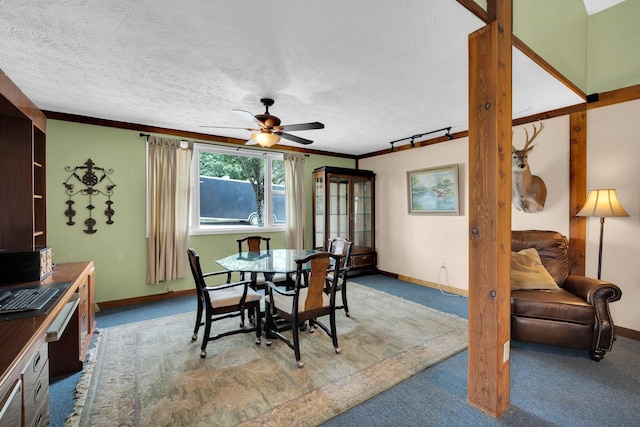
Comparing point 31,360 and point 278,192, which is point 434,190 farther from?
point 31,360

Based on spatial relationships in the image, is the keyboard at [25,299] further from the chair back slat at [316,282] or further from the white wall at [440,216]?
the white wall at [440,216]

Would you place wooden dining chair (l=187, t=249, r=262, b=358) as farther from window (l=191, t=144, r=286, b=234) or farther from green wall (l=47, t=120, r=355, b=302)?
window (l=191, t=144, r=286, b=234)

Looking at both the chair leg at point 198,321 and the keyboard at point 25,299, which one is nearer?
the keyboard at point 25,299

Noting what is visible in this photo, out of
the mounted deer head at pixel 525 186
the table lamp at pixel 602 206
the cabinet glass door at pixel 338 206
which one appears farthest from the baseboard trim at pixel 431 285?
the table lamp at pixel 602 206

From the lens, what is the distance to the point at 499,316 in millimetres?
1674

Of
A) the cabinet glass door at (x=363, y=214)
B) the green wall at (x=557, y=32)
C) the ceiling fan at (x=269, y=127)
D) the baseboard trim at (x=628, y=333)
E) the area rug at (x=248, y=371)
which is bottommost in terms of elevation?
the area rug at (x=248, y=371)

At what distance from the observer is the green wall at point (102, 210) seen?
347 cm

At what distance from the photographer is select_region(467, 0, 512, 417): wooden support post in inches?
64.7

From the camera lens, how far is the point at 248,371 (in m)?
2.28

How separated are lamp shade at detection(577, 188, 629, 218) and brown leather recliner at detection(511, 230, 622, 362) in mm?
645

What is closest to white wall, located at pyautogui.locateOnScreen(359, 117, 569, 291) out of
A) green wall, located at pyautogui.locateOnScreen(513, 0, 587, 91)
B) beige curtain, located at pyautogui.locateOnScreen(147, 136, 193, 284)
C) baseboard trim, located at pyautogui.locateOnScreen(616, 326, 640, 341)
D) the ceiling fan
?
green wall, located at pyautogui.locateOnScreen(513, 0, 587, 91)

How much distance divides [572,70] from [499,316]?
8.74 ft

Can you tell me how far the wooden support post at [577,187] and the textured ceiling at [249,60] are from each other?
0.29 metres

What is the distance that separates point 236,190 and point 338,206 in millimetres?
1833
